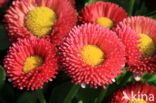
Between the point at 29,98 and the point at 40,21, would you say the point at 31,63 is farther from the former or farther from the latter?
the point at 29,98

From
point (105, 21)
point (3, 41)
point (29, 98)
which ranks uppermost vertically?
point (105, 21)

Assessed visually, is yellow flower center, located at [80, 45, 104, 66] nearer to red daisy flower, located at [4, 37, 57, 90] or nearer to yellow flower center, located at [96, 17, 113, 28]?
red daisy flower, located at [4, 37, 57, 90]

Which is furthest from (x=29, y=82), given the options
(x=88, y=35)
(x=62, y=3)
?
(x=62, y=3)

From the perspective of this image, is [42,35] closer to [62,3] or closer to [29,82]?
[62,3]

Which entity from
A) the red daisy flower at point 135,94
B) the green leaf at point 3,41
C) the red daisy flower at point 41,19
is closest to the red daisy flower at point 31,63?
the red daisy flower at point 41,19

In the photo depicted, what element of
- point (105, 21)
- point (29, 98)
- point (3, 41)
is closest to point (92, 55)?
point (105, 21)

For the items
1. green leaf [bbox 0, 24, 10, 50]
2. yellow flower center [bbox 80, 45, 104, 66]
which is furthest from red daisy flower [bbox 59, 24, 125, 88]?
green leaf [bbox 0, 24, 10, 50]

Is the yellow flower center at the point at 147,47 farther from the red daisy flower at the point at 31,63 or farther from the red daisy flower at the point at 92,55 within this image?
the red daisy flower at the point at 31,63
